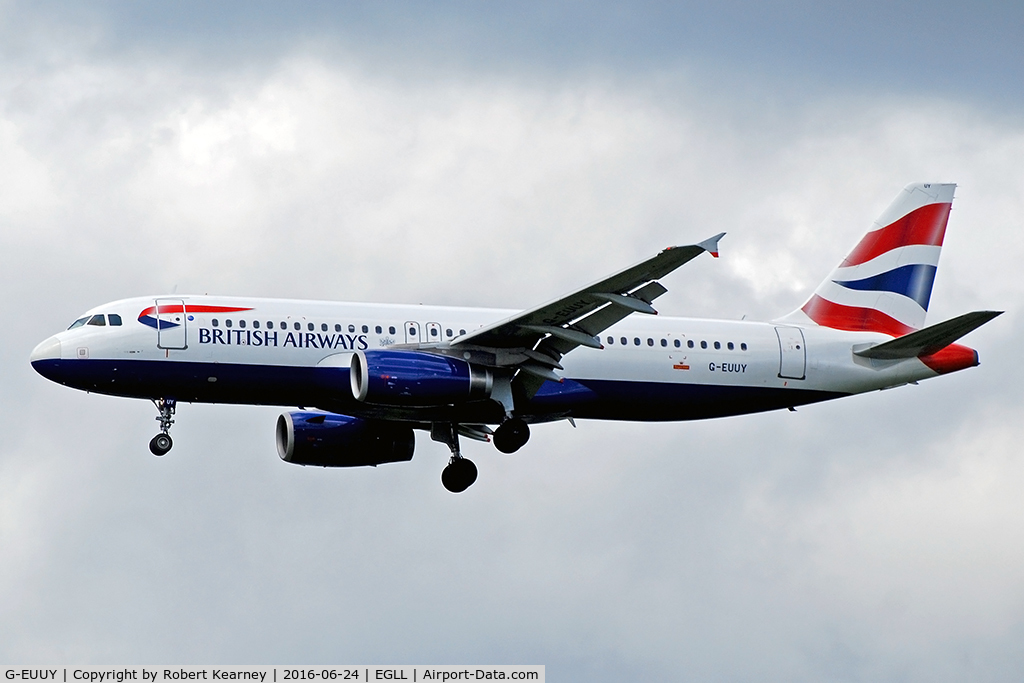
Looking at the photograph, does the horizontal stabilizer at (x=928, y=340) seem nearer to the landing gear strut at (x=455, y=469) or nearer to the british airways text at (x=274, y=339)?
the landing gear strut at (x=455, y=469)

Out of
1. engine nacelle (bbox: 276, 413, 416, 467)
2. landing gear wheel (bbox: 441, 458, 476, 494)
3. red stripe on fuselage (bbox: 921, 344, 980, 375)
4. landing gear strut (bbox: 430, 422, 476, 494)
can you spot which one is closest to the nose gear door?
engine nacelle (bbox: 276, 413, 416, 467)

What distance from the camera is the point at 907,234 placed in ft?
156

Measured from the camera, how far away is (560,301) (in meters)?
36.1

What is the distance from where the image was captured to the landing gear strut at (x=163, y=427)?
39.0 m

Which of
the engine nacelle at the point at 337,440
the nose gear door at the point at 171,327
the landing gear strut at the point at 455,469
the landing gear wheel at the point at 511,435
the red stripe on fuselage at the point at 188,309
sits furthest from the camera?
the engine nacelle at the point at 337,440

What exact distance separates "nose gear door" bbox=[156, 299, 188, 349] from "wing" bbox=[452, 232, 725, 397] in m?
6.59

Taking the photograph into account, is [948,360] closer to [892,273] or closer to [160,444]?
[892,273]

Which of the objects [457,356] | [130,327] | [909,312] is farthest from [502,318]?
[909,312]

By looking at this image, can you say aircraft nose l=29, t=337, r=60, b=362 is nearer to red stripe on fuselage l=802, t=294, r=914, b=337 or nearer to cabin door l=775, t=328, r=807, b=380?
cabin door l=775, t=328, r=807, b=380

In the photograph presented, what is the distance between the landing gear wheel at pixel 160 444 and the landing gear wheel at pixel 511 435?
26.6 feet

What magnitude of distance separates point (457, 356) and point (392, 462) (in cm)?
718

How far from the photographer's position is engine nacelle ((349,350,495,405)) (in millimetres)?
36844

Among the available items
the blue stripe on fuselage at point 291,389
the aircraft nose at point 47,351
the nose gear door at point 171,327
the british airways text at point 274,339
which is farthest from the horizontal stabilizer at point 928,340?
the aircraft nose at point 47,351

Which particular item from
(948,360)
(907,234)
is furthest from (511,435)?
(907,234)
